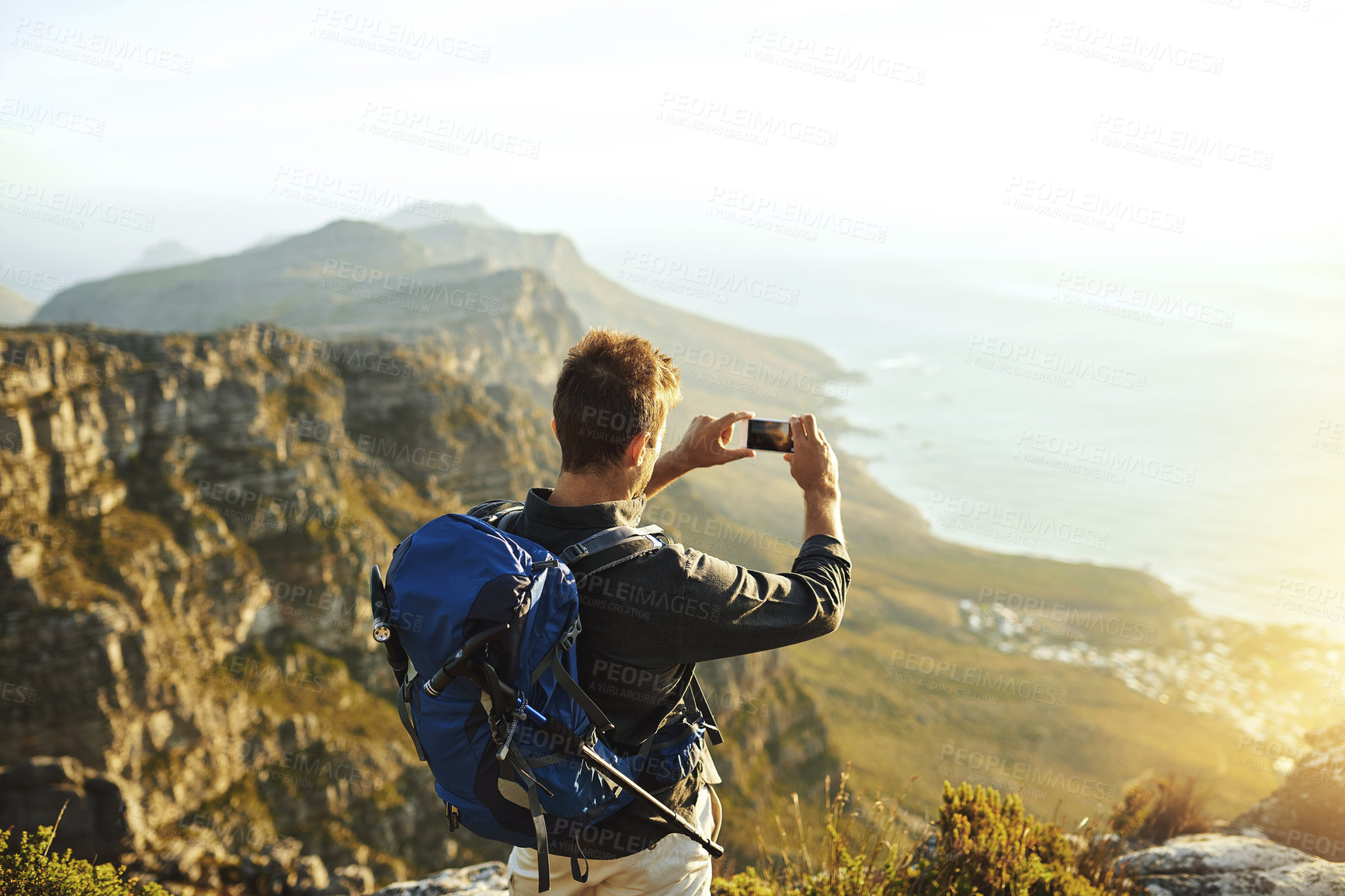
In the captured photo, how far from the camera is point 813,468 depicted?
335cm

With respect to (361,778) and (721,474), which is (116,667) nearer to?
(361,778)

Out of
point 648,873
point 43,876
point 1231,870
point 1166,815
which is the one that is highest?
point 648,873

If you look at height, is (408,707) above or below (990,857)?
above

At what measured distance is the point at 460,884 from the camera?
22.5 ft

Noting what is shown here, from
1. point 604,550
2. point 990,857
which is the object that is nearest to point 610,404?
point 604,550

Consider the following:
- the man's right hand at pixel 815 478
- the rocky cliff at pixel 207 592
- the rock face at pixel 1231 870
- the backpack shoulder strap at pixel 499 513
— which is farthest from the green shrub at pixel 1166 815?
the rocky cliff at pixel 207 592

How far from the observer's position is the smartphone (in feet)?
12.6

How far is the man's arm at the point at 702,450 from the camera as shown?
12.6ft

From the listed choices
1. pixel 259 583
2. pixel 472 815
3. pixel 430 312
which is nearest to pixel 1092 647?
pixel 259 583

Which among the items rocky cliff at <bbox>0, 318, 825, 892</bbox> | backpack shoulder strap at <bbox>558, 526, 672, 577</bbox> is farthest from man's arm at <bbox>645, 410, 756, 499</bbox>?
rocky cliff at <bbox>0, 318, 825, 892</bbox>

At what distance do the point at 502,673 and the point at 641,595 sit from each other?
1.92ft

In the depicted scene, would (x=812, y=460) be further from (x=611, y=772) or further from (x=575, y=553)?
(x=611, y=772)

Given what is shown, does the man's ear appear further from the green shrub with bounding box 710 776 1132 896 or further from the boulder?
the boulder

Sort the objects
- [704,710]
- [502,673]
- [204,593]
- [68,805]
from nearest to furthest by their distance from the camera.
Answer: [502,673] < [704,710] < [68,805] < [204,593]
